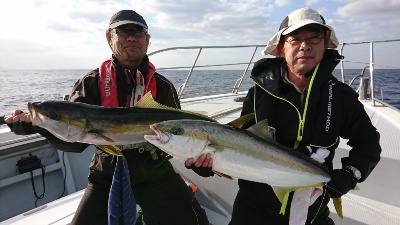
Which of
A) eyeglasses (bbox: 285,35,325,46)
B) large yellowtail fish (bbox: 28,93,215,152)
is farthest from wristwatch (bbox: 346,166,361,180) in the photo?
large yellowtail fish (bbox: 28,93,215,152)

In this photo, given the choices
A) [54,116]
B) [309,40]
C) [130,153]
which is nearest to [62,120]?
[54,116]

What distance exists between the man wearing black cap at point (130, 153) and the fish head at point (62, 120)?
0.75 meters

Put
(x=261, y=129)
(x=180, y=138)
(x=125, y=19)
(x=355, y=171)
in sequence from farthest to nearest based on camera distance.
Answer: (x=125, y=19)
(x=355, y=171)
(x=261, y=129)
(x=180, y=138)

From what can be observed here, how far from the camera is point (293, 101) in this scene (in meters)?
2.42

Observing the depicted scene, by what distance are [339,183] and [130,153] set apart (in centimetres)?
213

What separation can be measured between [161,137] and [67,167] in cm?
411

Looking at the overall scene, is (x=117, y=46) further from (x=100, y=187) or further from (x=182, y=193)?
(x=182, y=193)

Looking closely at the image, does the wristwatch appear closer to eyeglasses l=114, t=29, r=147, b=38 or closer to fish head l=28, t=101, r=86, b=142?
fish head l=28, t=101, r=86, b=142

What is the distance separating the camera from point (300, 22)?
2.28 m

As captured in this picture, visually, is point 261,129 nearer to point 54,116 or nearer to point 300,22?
point 300,22

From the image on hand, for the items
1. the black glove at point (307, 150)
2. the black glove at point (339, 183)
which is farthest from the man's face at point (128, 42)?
the black glove at point (339, 183)

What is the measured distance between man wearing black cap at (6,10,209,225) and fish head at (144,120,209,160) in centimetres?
105

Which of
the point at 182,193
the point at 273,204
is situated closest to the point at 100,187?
the point at 182,193

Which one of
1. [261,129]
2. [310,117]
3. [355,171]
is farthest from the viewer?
[310,117]
